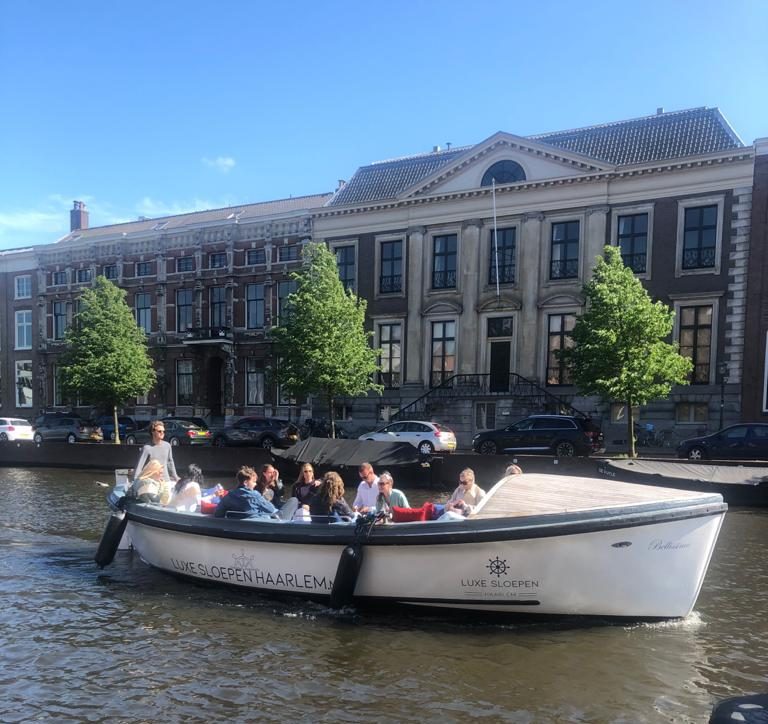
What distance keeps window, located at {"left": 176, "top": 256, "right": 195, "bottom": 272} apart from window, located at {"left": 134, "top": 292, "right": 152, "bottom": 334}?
2.84 metres

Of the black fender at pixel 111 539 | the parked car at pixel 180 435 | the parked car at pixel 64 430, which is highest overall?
the black fender at pixel 111 539

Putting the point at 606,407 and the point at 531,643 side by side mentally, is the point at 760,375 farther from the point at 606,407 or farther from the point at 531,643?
the point at 531,643

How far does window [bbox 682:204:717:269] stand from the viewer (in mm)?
27844

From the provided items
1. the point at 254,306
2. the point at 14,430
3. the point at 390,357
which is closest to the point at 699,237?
the point at 390,357

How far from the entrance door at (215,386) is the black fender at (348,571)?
31.5 meters

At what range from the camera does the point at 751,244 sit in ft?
88.7

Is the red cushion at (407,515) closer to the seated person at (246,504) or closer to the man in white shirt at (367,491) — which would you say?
the man in white shirt at (367,491)

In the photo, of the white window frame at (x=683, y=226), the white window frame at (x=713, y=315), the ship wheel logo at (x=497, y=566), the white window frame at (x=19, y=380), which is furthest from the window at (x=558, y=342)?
the white window frame at (x=19, y=380)

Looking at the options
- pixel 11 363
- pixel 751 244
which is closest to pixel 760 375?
pixel 751 244

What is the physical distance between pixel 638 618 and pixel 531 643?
1314 millimetres

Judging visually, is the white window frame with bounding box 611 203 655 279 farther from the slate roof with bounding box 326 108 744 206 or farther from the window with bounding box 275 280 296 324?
the window with bounding box 275 280 296 324

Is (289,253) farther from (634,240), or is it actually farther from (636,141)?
(636,141)

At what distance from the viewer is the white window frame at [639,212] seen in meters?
28.7

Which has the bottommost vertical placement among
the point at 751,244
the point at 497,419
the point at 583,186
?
the point at 497,419
